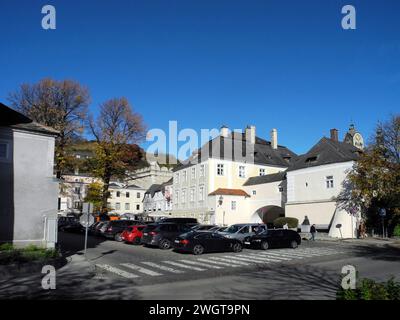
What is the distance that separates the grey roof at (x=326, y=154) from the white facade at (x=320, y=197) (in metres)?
0.47

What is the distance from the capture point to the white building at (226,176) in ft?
178

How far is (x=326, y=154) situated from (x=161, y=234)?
79.0 feet

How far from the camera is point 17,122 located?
868 inches

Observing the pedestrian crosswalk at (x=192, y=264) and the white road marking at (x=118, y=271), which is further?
the pedestrian crosswalk at (x=192, y=264)

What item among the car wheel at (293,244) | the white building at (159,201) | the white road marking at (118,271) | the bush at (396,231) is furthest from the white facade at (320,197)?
the white road marking at (118,271)

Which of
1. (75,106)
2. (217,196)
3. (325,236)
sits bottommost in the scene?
(325,236)

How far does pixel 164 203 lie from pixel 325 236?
37.5 meters

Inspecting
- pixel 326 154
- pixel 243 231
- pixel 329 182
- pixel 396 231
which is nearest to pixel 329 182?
pixel 329 182

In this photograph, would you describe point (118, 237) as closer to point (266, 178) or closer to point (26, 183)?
point (26, 183)

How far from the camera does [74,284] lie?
1364 cm

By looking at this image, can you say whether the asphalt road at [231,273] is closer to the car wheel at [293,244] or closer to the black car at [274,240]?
the black car at [274,240]
